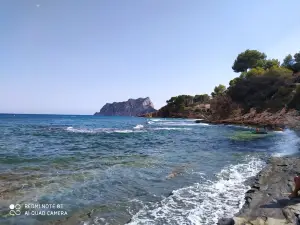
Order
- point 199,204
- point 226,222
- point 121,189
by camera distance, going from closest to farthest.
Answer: point 226,222 < point 199,204 < point 121,189

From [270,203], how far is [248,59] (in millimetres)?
98888

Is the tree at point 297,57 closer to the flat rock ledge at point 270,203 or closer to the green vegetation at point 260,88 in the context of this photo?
the green vegetation at point 260,88

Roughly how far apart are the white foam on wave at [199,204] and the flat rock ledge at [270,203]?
1.76 feet

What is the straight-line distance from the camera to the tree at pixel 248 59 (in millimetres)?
96769

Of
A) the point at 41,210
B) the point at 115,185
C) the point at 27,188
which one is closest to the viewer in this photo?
the point at 41,210

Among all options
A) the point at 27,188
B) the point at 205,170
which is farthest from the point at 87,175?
the point at 205,170

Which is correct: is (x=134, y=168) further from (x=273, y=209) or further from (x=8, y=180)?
(x=273, y=209)

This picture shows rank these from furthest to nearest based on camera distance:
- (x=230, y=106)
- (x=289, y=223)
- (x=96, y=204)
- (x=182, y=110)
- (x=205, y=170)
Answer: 1. (x=182, y=110)
2. (x=230, y=106)
3. (x=205, y=170)
4. (x=96, y=204)
5. (x=289, y=223)

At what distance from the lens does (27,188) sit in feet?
35.8

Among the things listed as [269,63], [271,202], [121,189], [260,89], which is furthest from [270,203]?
[269,63]

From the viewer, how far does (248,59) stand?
9762 cm

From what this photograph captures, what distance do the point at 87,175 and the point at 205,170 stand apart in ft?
23.1

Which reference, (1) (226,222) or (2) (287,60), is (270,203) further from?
(2) (287,60)

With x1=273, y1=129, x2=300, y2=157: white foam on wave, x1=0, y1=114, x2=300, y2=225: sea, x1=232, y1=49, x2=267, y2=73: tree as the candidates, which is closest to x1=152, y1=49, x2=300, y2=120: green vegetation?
x1=232, y1=49, x2=267, y2=73: tree
